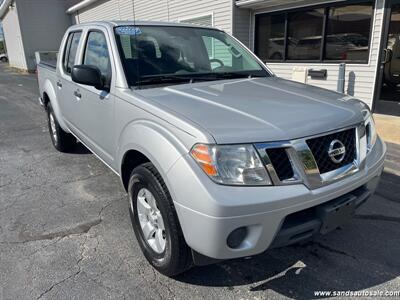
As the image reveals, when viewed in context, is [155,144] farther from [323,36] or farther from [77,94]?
[323,36]

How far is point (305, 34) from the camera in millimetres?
8734

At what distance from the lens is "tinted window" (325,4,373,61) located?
7395 mm

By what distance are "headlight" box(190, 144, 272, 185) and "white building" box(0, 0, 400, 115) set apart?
6.47 metres

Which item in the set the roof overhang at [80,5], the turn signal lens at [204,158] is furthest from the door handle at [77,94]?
the roof overhang at [80,5]

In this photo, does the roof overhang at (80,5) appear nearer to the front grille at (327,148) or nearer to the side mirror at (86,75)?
the side mirror at (86,75)

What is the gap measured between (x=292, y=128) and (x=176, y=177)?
76 cm

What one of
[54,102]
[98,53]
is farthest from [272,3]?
[98,53]

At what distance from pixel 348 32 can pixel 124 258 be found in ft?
24.1

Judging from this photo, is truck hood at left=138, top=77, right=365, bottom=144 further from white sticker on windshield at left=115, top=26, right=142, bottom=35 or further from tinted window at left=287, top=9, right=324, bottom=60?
tinted window at left=287, top=9, right=324, bottom=60

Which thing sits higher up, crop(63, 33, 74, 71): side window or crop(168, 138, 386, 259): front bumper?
crop(63, 33, 74, 71): side window

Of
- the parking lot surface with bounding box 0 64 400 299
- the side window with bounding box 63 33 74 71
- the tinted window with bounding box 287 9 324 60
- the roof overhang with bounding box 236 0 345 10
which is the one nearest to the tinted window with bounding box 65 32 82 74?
the side window with bounding box 63 33 74 71

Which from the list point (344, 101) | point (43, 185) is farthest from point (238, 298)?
point (43, 185)

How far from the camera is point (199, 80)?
3088 millimetres

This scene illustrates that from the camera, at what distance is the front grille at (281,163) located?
200cm
